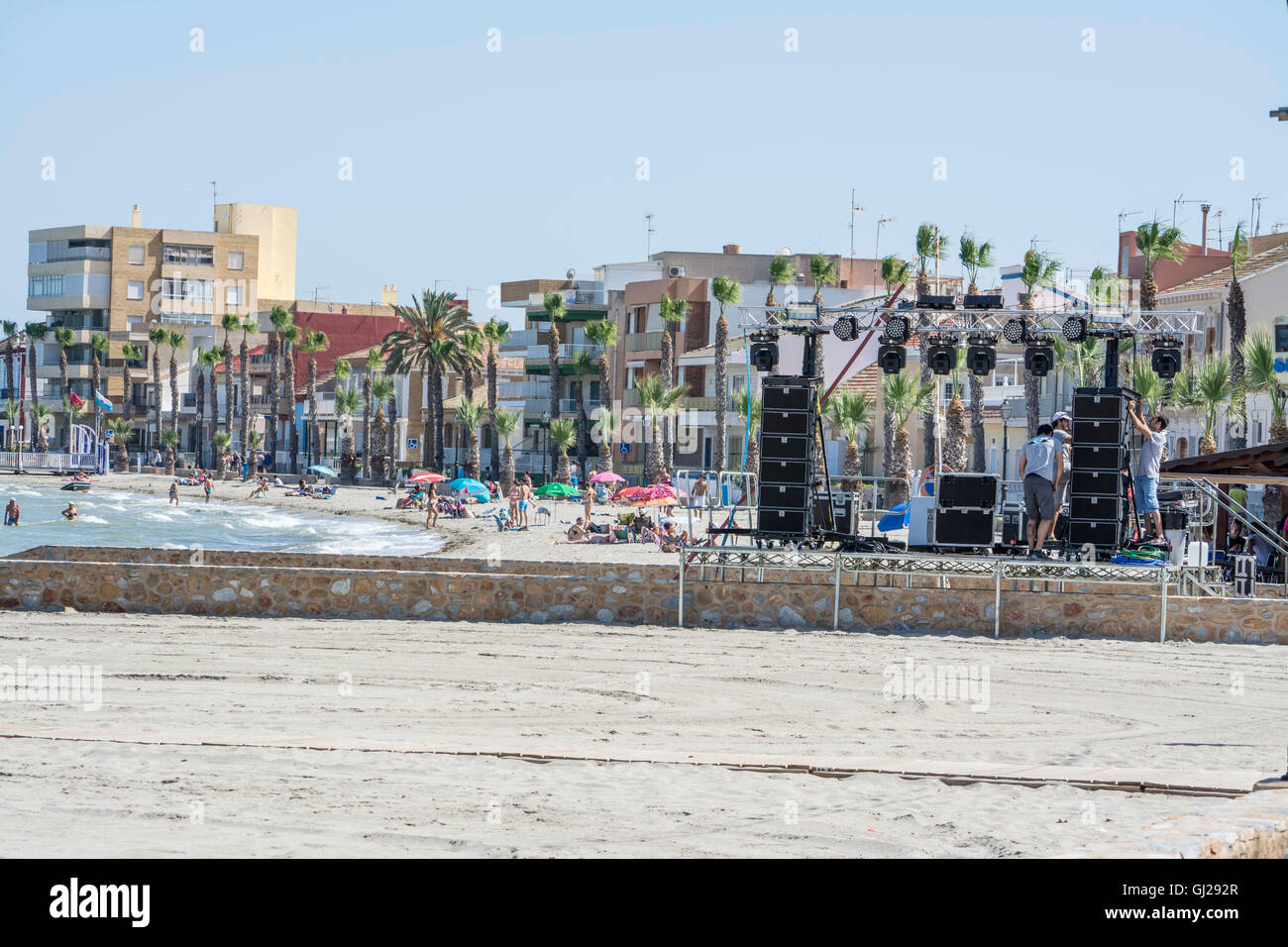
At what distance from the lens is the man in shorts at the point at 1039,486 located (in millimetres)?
18812

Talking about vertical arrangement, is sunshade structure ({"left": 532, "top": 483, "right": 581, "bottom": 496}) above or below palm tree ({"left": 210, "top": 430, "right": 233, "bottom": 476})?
below

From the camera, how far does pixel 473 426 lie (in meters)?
72.4

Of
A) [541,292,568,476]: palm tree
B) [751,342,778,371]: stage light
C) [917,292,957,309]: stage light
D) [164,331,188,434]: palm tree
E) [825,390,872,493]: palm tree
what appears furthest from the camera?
[164,331,188,434]: palm tree

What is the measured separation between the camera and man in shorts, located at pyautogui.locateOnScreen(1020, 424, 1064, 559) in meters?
18.8

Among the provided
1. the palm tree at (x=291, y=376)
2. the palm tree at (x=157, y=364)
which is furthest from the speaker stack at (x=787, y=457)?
the palm tree at (x=157, y=364)

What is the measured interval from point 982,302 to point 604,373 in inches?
2037

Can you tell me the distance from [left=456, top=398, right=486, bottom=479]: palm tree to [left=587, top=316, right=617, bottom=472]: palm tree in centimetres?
567

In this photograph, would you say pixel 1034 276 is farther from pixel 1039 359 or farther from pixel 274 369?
pixel 274 369

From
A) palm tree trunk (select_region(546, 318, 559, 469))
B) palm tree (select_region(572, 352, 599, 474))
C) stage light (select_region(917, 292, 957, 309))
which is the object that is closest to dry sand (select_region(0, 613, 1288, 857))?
stage light (select_region(917, 292, 957, 309))

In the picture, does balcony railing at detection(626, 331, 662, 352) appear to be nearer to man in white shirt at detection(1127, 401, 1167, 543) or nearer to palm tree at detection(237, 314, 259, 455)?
palm tree at detection(237, 314, 259, 455)

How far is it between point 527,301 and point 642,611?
6893cm

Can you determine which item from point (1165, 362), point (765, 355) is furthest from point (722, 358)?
point (1165, 362)

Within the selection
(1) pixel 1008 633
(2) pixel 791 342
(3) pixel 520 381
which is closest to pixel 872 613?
(1) pixel 1008 633
